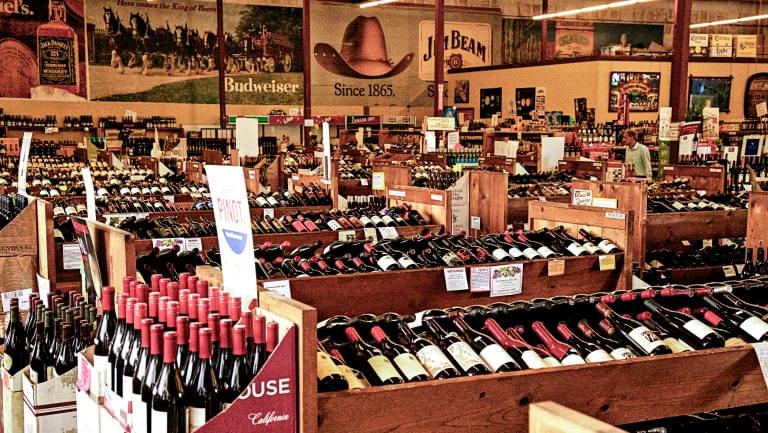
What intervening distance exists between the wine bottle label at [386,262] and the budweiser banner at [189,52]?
15776 mm

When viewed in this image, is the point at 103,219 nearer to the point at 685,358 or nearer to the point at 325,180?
the point at 325,180

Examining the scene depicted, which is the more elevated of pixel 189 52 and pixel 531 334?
pixel 189 52

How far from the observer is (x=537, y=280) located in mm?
4418

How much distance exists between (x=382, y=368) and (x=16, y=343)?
5.22 ft

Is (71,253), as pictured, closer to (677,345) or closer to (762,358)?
(677,345)

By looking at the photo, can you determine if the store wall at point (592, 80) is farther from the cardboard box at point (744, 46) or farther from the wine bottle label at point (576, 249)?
the wine bottle label at point (576, 249)

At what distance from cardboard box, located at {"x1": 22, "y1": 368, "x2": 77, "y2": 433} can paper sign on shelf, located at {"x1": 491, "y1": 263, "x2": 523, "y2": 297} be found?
2.15 meters

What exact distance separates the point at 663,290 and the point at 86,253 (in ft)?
7.32

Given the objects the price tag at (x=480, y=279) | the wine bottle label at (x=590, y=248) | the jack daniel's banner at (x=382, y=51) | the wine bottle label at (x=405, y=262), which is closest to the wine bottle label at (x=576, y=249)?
the wine bottle label at (x=590, y=248)

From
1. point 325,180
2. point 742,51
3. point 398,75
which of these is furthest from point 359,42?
point 325,180

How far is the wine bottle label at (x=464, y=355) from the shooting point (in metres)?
2.67

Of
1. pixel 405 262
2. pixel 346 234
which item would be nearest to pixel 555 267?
pixel 405 262

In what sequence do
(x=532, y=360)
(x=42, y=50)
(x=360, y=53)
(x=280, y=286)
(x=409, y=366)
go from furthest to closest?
(x=360, y=53), (x=42, y=50), (x=280, y=286), (x=532, y=360), (x=409, y=366)

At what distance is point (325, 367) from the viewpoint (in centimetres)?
250
